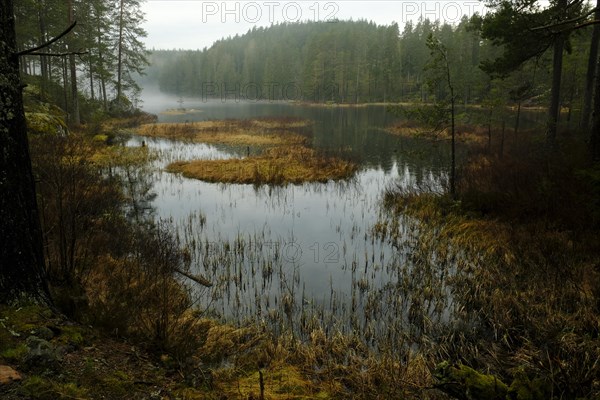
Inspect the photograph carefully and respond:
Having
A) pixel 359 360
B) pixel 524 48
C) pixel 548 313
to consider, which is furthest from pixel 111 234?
pixel 524 48

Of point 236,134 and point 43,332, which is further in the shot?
point 236,134

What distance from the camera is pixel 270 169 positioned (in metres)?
19.0

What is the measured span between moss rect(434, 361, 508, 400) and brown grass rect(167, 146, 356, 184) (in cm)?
1441

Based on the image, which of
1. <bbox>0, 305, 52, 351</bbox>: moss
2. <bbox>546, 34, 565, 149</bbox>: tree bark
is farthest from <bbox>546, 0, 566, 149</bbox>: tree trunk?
<bbox>0, 305, 52, 351</bbox>: moss

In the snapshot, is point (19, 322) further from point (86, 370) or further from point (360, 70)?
point (360, 70)

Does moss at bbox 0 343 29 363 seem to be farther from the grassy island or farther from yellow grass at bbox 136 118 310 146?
yellow grass at bbox 136 118 310 146

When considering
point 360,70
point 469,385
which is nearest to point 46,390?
point 469,385

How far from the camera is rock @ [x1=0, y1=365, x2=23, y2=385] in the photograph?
2.57 metres

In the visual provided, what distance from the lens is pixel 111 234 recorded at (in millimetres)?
9398

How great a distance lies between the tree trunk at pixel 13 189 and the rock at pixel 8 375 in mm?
1182

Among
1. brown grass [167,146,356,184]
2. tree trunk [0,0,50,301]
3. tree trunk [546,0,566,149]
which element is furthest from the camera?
brown grass [167,146,356,184]

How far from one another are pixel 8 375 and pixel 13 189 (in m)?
1.81

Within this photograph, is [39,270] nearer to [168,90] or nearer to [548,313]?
[548,313]

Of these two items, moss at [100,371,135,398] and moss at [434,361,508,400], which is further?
moss at [434,361,508,400]
